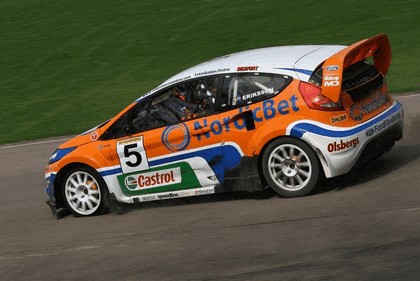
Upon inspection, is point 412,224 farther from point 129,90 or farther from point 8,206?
point 129,90

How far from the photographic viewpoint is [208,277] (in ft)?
27.7

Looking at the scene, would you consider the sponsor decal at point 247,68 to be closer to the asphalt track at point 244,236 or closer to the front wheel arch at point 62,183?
the asphalt track at point 244,236

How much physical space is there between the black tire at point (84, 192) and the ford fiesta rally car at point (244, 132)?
0.01 meters

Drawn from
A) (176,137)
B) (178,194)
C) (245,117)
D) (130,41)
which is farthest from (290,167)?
(130,41)

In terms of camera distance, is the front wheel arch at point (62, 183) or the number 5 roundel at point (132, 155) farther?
the front wheel arch at point (62, 183)

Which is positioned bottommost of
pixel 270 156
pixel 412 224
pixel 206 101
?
pixel 412 224

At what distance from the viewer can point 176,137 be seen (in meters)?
11.5

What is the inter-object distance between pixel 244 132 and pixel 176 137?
0.88m

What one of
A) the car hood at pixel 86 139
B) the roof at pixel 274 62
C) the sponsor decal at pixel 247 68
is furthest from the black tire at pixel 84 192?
the sponsor decal at pixel 247 68

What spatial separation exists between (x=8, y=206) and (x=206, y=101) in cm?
356

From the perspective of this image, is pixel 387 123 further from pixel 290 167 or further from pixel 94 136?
pixel 94 136

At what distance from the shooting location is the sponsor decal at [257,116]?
35.6 ft

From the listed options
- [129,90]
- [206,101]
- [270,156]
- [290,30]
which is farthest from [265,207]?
[290,30]

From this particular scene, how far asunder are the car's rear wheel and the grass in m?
6.78
